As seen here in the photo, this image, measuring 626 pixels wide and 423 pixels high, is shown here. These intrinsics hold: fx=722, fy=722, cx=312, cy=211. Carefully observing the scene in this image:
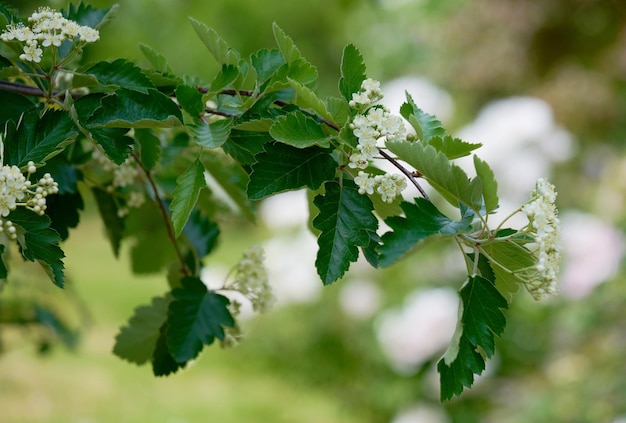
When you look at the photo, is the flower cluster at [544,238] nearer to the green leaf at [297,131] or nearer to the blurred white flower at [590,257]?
the green leaf at [297,131]

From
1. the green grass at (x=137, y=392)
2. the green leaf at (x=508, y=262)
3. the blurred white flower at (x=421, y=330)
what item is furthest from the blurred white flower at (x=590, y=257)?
the green leaf at (x=508, y=262)

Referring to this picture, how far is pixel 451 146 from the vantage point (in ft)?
1.86

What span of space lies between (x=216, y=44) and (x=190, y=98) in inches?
2.0

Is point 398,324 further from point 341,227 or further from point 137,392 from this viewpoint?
point 341,227

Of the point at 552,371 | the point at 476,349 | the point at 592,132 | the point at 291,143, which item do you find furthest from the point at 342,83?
the point at 592,132

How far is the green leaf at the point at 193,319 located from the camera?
698mm

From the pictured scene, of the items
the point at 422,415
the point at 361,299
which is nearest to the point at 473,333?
the point at 422,415

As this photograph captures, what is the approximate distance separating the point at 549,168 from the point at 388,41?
1.44m

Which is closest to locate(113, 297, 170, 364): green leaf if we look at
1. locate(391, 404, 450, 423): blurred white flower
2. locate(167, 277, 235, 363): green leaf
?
locate(167, 277, 235, 363): green leaf

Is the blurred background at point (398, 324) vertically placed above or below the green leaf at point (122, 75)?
below

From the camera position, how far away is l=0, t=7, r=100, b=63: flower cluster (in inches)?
22.9

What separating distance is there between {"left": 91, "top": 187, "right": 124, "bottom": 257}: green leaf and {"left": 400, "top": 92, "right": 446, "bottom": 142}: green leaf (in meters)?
0.39

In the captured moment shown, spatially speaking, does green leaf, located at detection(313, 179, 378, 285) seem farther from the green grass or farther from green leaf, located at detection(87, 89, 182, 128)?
the green grass

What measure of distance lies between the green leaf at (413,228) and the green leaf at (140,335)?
35 cm
